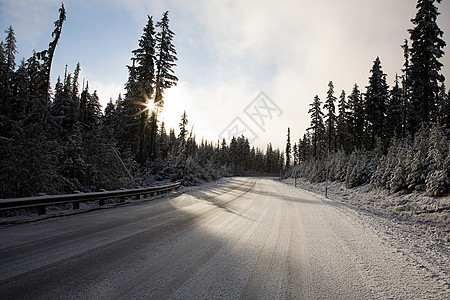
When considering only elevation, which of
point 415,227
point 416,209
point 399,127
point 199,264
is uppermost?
point 399,127

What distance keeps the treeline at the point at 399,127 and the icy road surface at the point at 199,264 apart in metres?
7.66

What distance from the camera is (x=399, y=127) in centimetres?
4125

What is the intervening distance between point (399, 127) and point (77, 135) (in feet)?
162

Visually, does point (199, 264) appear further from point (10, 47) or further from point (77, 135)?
point (10, 47)

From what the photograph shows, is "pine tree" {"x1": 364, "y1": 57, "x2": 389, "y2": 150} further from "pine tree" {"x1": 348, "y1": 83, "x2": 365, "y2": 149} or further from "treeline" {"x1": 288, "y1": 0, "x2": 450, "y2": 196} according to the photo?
"pine tree" {"x1": 348, "y1": 83, "x2": 365, "y2": 149}

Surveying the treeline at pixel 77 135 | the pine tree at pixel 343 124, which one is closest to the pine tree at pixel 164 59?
the treeline at pixel 77 135

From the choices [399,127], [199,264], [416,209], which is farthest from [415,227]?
[399,127]

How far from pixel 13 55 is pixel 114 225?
4600 cm

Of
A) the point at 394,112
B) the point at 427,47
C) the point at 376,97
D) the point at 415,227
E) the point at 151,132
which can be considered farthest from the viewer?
the point at 394,112

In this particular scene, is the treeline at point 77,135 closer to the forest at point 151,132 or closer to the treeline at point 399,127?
the forest at point 151,132

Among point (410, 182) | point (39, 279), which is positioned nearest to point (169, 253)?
point (39, 279)

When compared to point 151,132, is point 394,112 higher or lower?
higher

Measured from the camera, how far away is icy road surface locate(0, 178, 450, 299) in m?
2.98

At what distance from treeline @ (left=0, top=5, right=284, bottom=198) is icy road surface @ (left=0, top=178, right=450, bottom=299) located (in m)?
3.72
